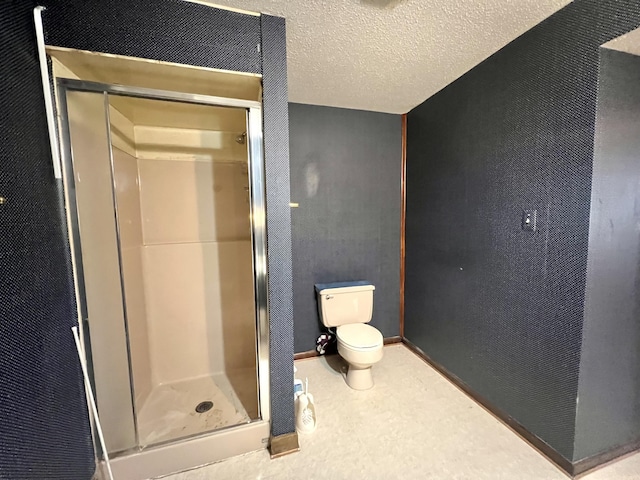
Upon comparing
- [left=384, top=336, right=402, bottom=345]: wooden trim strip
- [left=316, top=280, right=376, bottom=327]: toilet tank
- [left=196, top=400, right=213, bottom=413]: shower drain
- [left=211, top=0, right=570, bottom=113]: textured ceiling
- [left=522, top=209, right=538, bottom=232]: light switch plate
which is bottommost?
[left=196, top=400, right=213, bottom=413]: shower drain

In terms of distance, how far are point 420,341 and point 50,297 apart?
2.59 m

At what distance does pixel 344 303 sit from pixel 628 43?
2.19 metres

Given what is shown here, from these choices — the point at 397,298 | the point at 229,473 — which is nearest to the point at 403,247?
the point at 397,298

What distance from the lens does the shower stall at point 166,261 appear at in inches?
52.6

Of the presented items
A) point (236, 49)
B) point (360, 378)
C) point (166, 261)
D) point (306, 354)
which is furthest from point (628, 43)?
point (166, 261)

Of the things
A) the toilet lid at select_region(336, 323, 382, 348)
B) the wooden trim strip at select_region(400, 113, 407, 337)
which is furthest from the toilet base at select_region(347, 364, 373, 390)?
the wooden trim strip at select_region(400, 113, 407, 337)

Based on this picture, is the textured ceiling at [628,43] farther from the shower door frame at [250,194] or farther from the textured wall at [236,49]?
the shower door frame at [250,194]

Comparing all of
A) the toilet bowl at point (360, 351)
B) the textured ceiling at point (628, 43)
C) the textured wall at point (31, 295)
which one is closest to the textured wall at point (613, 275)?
the textured ceiling at point (628, 43)

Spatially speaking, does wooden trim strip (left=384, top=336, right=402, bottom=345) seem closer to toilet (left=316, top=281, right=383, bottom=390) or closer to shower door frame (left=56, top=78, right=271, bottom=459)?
toilet (left=316, top=281, right=383, bottom=390)

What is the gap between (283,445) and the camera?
1.53 m

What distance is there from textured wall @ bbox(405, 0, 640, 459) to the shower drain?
185 cm

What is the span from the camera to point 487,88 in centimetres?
175

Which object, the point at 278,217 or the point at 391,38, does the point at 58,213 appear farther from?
the point at 391,38

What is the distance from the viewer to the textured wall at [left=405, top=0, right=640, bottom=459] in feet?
4.29
